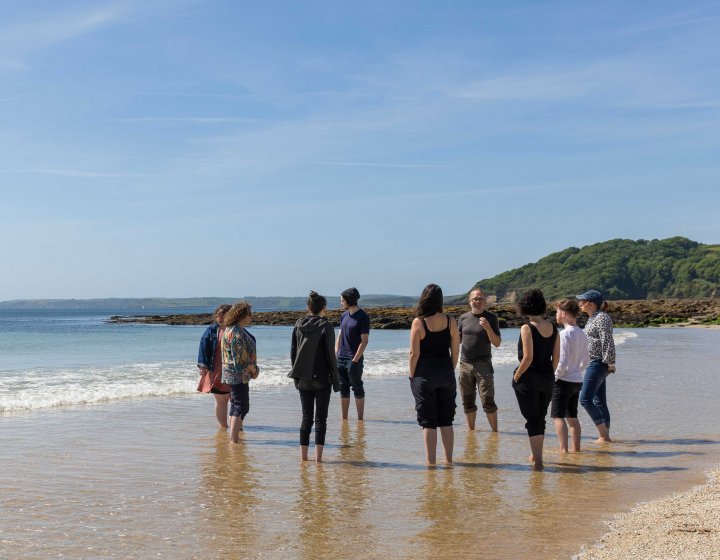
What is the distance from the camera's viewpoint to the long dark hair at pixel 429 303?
7633mm

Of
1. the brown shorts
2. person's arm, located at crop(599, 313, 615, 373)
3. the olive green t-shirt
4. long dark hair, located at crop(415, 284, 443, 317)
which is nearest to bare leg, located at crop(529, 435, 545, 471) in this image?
long dark hair, located at crop(415, 284, 443, 317)

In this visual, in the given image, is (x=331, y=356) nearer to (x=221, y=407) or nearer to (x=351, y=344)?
(x=351, y=344)

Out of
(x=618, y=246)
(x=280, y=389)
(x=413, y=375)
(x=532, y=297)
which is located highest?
(x=618, y=246)

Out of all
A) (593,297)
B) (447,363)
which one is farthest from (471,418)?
(447,363)

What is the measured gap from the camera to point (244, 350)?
9.48 meters

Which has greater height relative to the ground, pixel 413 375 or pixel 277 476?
pixel 413 375

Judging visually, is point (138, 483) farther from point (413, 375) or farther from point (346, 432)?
point (346, 432)

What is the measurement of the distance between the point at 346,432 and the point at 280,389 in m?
5.89

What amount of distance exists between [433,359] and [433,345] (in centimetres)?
14

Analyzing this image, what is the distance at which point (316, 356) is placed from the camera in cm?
823

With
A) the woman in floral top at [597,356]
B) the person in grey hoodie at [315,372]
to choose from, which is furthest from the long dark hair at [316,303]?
the woman in floral top at [597,356]

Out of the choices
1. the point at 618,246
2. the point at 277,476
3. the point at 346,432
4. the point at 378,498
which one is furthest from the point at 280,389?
the point at 618,246

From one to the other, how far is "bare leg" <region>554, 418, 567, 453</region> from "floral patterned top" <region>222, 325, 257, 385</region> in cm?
375

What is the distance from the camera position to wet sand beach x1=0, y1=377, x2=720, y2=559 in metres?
5.34
